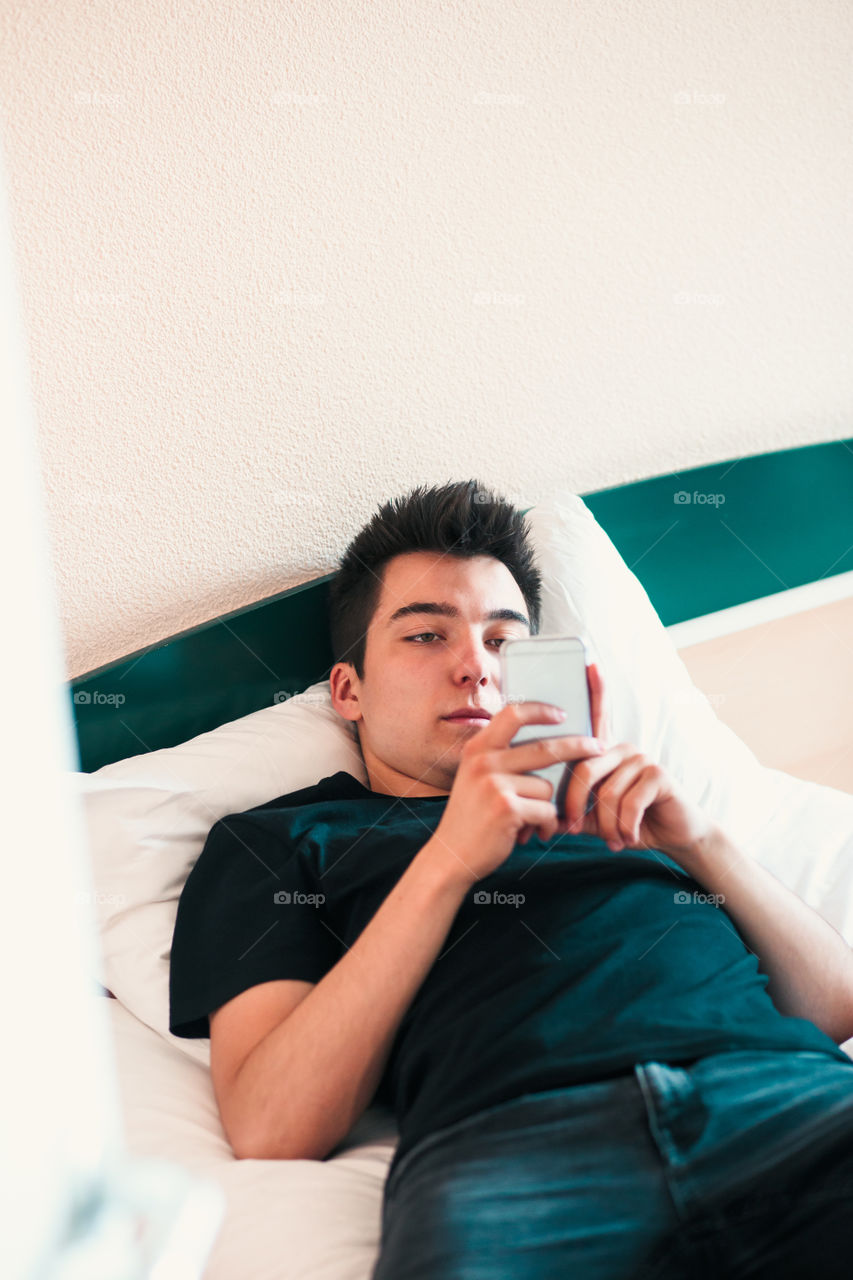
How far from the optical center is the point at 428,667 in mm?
1020

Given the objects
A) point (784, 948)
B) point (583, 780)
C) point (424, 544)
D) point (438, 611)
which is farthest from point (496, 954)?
point (424, 544)

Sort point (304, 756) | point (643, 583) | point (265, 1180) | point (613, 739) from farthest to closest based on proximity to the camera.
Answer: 1. point (643, 583)
2. point (613, 739)
3. point (304, 756)
4. point (265, 1180)

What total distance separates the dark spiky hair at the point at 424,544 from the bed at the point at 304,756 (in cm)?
7

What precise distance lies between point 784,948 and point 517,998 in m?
0.27

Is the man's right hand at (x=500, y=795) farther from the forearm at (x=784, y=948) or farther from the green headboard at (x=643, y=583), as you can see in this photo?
the green headboard at (x=643, y=583)

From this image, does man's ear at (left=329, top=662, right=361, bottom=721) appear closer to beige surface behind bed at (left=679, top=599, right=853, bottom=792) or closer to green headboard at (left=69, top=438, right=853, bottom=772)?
green headboard at (left=69, top=438, right=853, bottom=772)

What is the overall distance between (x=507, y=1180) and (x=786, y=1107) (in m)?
0.19

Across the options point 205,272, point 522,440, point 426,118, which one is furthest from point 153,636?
point 426,118

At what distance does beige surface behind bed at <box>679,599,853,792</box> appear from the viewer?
1619 mm

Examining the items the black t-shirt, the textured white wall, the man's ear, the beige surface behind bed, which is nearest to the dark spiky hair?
the man's ear

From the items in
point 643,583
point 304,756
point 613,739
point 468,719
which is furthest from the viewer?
point 643,583

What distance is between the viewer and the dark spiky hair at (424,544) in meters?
1.13

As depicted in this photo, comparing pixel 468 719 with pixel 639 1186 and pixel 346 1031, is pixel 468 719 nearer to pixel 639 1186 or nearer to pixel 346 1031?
pixel 346 1031

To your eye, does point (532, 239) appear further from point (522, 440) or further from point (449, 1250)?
point (449, 1250)
